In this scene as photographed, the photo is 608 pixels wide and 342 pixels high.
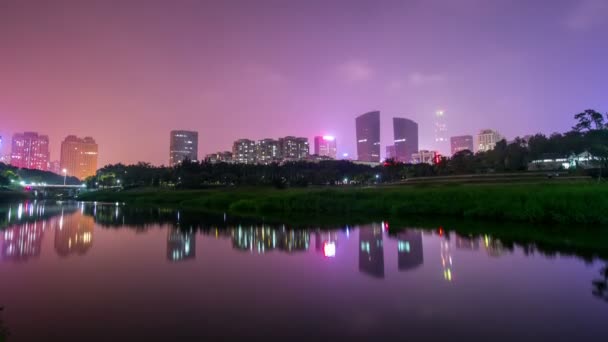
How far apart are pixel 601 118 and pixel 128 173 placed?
474 feet

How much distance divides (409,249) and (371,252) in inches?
89.6

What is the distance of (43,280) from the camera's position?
13703mm

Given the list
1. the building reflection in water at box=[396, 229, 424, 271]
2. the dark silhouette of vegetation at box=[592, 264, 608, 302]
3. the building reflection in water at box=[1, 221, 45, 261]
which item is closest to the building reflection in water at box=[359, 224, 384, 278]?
the building reflection in water at box=[396, 229, 424, 271]

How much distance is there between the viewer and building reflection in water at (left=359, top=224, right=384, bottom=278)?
1579 cm

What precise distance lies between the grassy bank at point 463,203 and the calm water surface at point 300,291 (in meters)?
11.9

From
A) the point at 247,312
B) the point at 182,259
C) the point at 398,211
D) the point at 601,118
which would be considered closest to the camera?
the point at 247,312

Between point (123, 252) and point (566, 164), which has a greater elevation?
point (566, 164)

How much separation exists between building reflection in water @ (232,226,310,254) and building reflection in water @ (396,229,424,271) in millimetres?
5665

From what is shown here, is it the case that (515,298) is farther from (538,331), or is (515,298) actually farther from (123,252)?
(123,252)

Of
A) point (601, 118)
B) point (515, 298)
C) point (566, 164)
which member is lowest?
point (515, 298)

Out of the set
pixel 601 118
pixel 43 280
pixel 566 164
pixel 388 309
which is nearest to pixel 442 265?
pixel 388 309

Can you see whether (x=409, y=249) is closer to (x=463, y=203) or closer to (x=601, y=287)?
(x=601, y=287)

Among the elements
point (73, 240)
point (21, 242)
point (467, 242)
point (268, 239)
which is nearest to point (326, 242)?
point (268, 239)

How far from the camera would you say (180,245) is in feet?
74.9
